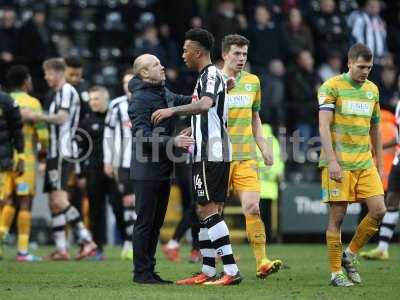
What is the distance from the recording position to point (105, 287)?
1016 centimetres

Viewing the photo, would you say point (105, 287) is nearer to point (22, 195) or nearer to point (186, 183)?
point (22, 195)

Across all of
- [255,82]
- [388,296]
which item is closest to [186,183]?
[255,82]

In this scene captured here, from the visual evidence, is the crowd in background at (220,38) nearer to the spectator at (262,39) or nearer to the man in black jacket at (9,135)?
the spectator at (262,39)

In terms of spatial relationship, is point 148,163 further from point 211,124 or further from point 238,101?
point 238,101

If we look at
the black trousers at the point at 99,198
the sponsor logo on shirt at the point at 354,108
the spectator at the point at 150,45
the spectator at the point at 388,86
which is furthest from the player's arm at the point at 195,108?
the spectator at the point at 388,86

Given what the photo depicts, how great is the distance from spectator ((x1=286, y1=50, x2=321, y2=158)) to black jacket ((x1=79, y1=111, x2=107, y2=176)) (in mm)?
6038

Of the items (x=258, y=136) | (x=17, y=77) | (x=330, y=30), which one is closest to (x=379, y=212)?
(x=258, y=136)

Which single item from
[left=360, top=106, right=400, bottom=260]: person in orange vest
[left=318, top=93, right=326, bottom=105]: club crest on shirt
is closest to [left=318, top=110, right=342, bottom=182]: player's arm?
[left=318, top=93, right=326, bottom=105]: club crest on shirt

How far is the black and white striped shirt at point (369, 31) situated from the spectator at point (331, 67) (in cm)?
55

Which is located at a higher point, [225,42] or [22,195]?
[225,42]

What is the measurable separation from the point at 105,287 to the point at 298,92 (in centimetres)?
1139

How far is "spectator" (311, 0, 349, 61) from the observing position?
72.2ft

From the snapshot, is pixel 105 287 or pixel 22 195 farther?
pixel 22 195

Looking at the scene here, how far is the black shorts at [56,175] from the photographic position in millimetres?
14633
